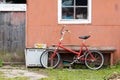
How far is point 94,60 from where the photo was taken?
15227 mm

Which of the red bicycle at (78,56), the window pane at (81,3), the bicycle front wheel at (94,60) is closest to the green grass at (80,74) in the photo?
the bicycle front wheel at (94,60)

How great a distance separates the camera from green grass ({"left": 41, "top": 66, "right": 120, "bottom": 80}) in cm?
1336

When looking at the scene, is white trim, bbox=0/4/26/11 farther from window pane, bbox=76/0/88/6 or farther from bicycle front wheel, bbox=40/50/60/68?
window pane, bbox=76/0/88/6

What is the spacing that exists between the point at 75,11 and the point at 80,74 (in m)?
2.42

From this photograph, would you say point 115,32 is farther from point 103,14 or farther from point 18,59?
point 18,59

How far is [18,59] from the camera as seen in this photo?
51.1 feet

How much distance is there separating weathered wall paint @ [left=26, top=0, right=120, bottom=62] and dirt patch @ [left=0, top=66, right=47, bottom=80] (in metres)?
1.03

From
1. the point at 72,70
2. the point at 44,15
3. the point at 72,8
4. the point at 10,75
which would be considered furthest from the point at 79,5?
the point at 10,75

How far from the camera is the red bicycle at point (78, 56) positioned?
15.1m

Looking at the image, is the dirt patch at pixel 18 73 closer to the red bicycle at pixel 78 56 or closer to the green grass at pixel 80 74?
the green grass at pixel 80 74

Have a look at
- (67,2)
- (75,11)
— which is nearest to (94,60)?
(75,11)

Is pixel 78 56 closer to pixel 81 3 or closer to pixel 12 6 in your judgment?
pixel 81 3

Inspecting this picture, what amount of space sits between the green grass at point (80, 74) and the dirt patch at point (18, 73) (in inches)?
15.6

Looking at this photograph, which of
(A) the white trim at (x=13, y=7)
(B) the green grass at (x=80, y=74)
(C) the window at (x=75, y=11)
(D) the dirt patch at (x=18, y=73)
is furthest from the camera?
(C) the window at (x=75, y=11)
